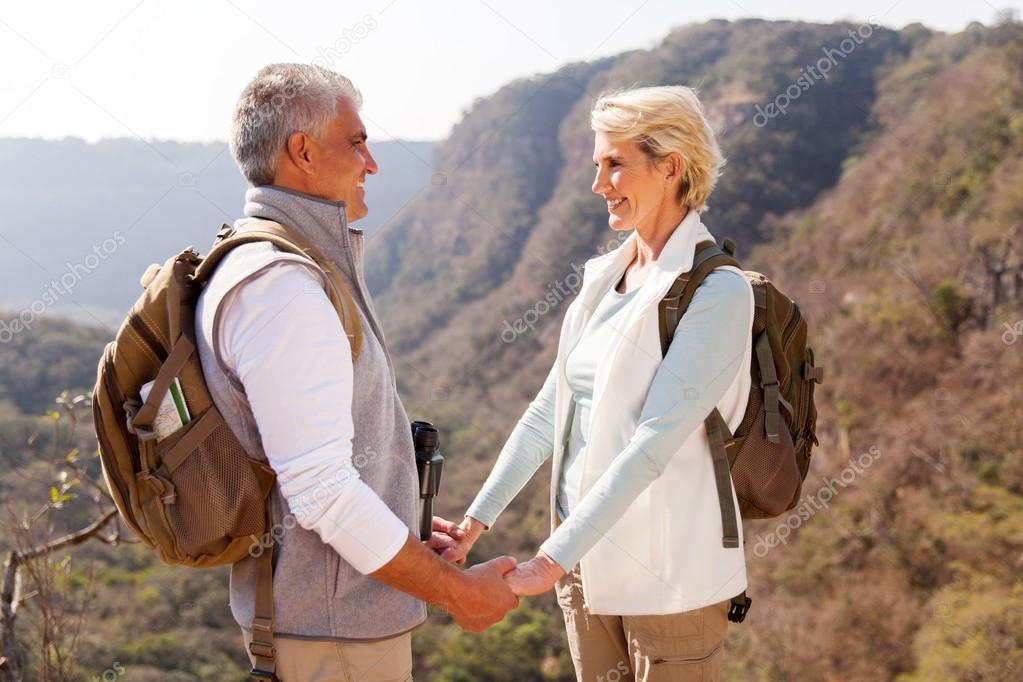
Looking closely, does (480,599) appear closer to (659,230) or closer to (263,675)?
(263,675)

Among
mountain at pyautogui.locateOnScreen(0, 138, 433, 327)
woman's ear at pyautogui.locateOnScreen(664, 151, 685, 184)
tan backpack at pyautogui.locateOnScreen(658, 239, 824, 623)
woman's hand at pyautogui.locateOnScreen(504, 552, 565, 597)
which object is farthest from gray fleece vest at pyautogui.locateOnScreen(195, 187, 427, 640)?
mountain at pyautogui.locateOnScreen(0, 138, 433, 327)

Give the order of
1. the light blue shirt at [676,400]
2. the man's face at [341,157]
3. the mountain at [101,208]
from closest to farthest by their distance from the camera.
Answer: the man's face at [341,157] < the light blue shirt at [676,400] < the mountain at [101,208]

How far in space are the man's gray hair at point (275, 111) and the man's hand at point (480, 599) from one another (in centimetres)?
82

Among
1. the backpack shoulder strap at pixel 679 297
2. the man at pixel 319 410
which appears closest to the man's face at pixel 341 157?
the man at pixel 319 410

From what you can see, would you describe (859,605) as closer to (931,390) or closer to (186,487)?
(931,390)

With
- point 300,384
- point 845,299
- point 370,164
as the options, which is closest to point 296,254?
point 300,384

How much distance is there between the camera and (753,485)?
190 centimetres

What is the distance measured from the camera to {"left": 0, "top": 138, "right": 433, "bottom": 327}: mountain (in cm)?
1903

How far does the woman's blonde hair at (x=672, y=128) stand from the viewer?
1.92 metres

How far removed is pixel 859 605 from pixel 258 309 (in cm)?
2101

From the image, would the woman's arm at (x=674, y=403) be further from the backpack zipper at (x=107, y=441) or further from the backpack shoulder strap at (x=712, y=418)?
the backpack zipper at (x=107, y=441)

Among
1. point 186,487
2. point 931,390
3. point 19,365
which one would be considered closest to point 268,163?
point 186,487

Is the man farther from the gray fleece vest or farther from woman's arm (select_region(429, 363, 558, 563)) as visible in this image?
woman's arm (select_region(429, 363, 558, 563))

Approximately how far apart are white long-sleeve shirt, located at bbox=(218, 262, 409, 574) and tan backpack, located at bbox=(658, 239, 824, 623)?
27.7 inches
